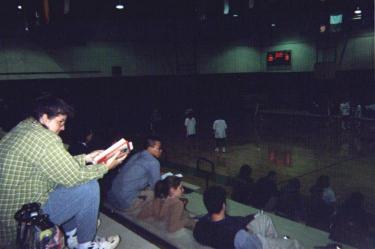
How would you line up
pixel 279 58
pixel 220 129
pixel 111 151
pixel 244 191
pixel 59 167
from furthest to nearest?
pixel 279 58
pixel 220 129
pixel 244 191
pixel 111 151
pixel 59 167

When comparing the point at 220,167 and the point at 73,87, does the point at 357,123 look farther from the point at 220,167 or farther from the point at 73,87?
the point at 73,87

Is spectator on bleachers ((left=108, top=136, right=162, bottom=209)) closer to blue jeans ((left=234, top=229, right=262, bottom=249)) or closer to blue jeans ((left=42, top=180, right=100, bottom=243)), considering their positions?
blue jeans ((left=42, top=180, right=100, bottom=243))

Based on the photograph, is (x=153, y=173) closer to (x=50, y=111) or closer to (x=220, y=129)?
(x=50, y=111)

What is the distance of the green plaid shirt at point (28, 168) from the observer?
2213 mm

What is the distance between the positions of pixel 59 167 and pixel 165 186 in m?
1.80

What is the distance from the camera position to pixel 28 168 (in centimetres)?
224

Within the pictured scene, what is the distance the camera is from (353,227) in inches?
178

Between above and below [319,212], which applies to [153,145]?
above

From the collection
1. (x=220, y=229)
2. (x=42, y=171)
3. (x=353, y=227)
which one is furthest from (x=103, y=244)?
(x=353, y=227)

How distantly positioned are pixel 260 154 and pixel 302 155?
1351 millimetres

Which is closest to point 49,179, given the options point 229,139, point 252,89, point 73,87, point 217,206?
point 217,206

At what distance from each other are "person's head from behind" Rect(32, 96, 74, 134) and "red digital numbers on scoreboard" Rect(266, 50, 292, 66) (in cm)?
2019

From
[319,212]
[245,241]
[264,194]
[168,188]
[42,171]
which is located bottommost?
[319,212]

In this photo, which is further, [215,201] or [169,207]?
[169,207]
